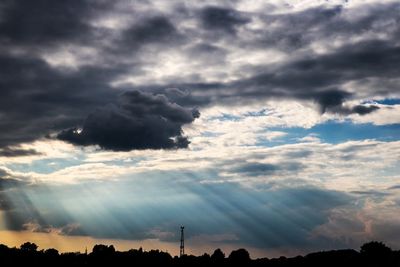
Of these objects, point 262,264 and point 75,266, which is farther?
point 262,264

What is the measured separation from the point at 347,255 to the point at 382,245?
55.5 ft

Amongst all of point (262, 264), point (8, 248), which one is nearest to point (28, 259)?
point (8, 248)

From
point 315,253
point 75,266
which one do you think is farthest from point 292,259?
point 75,266

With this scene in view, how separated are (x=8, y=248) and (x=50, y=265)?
25413 mm

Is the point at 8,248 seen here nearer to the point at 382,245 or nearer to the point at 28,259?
the point at 28,259

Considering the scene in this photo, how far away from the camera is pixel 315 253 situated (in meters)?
200

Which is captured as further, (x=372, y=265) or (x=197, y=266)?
(x=197, y=266)

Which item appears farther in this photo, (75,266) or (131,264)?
(131,264)

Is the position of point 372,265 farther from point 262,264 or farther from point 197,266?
point 197,266

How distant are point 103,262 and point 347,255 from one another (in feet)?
303

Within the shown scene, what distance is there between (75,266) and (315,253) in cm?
9120

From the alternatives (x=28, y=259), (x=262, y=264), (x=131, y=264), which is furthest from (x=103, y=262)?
(x=262, y=264)

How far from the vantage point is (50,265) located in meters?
181

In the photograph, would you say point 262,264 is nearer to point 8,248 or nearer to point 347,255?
point 347,255
